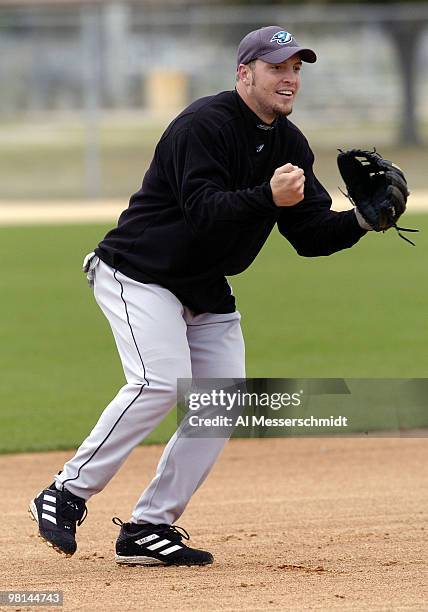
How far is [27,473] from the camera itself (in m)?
7.43

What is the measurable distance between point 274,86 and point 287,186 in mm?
549

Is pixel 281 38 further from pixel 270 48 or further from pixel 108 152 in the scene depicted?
pixel 108 152

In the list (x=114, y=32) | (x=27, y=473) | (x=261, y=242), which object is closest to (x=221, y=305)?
(x=261, y=242)

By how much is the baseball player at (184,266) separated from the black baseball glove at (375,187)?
0.09 m

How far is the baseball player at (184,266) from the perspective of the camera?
4.91 m

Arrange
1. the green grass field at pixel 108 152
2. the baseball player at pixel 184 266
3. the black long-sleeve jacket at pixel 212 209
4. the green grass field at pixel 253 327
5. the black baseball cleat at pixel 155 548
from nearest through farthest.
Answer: the black long-sleeve jacket at pixel 212 209 → the baseball player at pixel 184 266 → the black baseball cleat at pixel 155 548 → the green grass field at pixel 253 327 → the green grass field at pixel 108 152

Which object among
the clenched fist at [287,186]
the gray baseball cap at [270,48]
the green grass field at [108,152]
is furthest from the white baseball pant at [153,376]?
the green grass field at [108,152]

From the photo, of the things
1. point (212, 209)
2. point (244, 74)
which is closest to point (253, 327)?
point (244, 74)

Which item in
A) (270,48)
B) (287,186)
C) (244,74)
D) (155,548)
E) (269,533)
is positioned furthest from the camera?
(269,533)

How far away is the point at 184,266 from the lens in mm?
5086

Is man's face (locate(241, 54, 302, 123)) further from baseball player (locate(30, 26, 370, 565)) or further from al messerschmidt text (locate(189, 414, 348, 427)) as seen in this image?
al messerschmidt text (locate(189, 414, 348, 427))

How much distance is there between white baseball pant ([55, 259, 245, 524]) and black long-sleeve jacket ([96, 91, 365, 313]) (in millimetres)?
81

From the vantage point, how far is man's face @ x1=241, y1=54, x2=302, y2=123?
4.97m

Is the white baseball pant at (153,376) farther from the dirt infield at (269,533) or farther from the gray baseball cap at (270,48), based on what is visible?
the gray baseball cap at (270,48)
